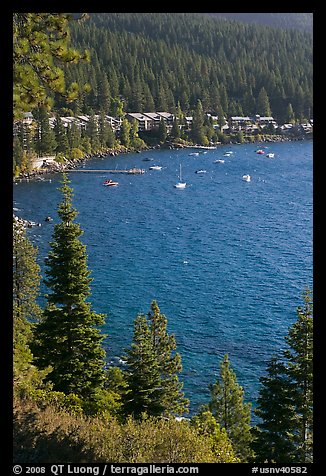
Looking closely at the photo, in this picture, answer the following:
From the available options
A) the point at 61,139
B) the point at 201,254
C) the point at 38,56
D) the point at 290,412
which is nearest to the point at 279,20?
the point at 61,139

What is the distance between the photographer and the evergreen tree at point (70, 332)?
28.7 feet

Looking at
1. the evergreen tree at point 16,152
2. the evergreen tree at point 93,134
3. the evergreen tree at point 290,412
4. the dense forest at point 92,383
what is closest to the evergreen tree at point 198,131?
the evergreen tree at point 93,134

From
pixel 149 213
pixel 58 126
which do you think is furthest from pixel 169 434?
pixel 58 126

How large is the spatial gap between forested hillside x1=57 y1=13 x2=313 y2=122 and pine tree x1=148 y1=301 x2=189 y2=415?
4696 cm

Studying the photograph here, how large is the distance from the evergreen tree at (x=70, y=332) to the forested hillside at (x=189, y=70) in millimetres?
48282

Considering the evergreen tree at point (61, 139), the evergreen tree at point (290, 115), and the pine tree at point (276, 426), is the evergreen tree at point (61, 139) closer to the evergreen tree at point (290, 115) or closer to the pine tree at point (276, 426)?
the evergreen tree at point (290, 115)

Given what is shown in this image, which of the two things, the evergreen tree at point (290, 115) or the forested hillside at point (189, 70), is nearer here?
the forested hillside at point (189, 70)

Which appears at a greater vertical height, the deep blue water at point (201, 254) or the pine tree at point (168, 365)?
the deep blue water at point (201, 254)

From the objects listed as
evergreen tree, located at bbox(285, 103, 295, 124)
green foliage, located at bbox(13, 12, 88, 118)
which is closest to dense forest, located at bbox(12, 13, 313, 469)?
green foliage, located at bbox(13, 12, 88, 118)

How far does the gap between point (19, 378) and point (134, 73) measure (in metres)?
66.4

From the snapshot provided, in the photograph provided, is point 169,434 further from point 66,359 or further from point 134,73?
point 134,73

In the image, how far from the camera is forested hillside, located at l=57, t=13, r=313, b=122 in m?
64.9

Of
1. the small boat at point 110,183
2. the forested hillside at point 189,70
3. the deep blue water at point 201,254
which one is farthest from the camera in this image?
the forested hillside at point 189,70

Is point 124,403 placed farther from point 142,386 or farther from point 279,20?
point 279,20
